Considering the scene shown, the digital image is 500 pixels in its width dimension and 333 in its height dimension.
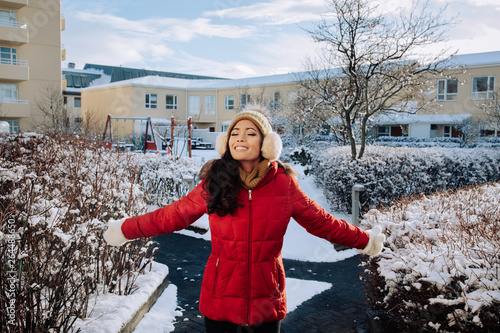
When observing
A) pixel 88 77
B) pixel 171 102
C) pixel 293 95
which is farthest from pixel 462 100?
pixel 88 77

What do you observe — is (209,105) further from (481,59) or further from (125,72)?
(481,59)

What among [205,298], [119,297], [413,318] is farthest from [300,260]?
[205,298]

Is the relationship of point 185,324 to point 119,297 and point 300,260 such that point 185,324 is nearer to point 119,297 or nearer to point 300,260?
point 119,297

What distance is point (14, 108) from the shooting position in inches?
1139

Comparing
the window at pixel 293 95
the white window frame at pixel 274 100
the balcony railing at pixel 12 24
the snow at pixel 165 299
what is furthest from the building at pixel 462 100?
the balcony railing at pixel 12 24

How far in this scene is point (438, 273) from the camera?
2717 mm

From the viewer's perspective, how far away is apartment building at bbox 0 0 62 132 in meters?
29.0

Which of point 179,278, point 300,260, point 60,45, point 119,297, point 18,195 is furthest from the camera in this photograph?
point 60,45

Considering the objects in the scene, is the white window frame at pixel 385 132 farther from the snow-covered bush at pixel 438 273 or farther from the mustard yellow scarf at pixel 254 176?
the mustard yellow scarf at pixel 254 176

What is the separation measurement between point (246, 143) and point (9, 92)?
33499 millimetres

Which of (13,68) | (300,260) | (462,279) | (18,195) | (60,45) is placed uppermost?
(60,45)

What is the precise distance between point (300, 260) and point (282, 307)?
4.66 meters

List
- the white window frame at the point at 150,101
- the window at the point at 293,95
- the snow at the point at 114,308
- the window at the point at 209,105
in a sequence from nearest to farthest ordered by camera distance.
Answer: the snow at the point at 114,308
the window at the point at 293,95
the white window frame at the point at 150,101
the window at the point at 209,105

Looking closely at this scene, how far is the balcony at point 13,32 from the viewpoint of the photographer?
28531 mm
